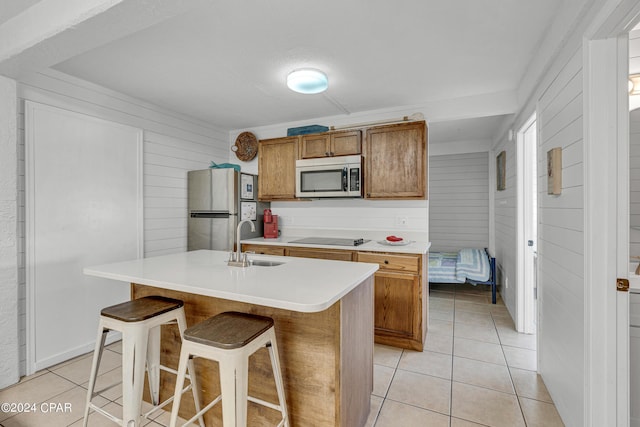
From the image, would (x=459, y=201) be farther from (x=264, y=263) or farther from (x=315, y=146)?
(x=264, y=263)

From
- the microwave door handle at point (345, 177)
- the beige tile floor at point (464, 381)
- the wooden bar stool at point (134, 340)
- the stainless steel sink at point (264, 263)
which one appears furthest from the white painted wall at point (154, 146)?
the beige tile floor at point (464, 381)

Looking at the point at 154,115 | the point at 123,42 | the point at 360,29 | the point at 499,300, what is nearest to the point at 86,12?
the point at 123,42

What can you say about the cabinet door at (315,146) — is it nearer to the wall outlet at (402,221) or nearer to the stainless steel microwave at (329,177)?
the stainless steel microwave at (329,177)

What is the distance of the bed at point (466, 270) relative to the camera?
13.1 feet

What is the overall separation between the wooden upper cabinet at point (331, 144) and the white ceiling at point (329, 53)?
1.11ft

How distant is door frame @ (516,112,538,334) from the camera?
3053 mm

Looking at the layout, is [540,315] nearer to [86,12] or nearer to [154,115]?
[86,12]

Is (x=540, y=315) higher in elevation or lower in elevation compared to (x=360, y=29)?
lower

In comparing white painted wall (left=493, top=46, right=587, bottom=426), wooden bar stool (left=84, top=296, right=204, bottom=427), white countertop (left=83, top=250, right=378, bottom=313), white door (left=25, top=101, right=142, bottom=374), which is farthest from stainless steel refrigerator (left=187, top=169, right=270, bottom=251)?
white painted wall (left=493, top=46, right=587, bottom=426)

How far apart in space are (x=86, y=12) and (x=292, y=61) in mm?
1312

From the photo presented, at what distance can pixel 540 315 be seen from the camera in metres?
2.34

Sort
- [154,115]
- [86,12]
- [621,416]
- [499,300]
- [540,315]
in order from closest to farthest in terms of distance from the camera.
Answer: [621,416] < [86,12] < [540,315] < [154,115] < [499,300]

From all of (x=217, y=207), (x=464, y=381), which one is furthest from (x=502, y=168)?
(x=217, y=207)

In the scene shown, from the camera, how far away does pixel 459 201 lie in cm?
523
